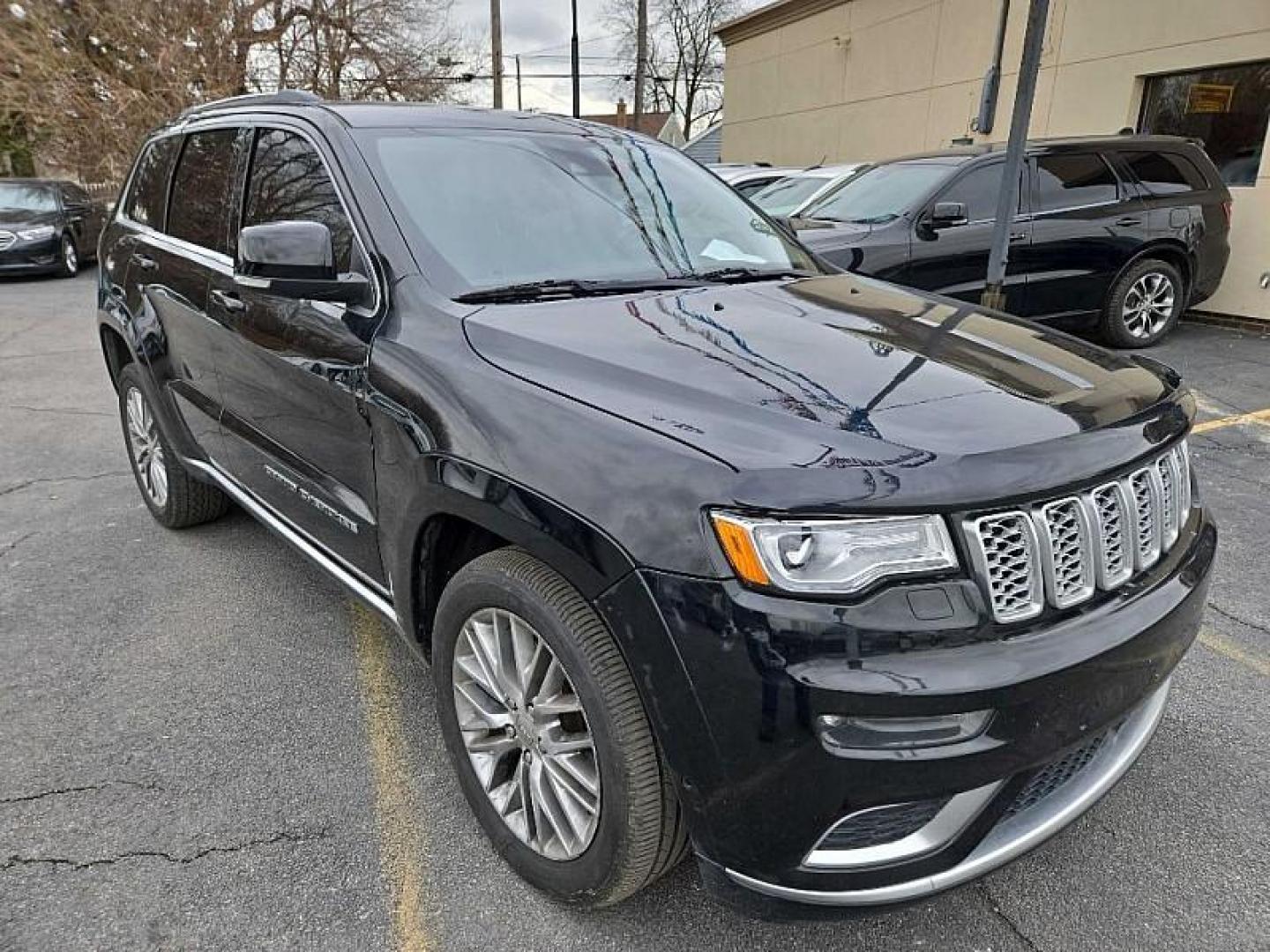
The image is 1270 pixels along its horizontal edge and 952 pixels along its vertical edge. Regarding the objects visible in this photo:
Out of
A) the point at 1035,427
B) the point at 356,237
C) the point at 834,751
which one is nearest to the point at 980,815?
the point at 834,751

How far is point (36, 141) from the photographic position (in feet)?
70.3

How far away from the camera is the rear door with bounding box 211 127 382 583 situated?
2.50m

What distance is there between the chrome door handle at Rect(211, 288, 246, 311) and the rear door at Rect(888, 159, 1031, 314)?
4.99 meters

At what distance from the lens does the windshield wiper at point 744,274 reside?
277 cm

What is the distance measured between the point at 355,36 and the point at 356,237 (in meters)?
23.2

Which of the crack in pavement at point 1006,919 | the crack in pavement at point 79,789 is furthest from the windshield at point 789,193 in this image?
the crack in pavement at point 79,789

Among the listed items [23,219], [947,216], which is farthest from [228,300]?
[23,219]

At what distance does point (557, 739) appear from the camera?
2004 millimetres

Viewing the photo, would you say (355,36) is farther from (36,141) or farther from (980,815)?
(980,815)

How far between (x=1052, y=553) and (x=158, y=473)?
4061 mm

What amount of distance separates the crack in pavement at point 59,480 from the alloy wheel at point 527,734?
4.02 m

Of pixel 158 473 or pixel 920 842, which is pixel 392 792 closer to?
pixel 920 842

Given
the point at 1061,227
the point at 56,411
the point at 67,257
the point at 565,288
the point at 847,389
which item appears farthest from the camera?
the point at 67,257

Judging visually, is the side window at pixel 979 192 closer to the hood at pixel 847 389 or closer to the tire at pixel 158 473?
the hood at pixel 847 389
